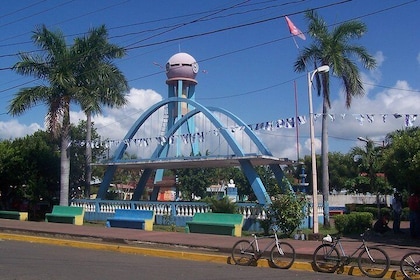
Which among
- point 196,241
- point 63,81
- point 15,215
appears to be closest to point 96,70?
point 63,81

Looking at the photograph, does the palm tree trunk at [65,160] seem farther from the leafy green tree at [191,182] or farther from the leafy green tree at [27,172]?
the leafy green tree at [191,182]

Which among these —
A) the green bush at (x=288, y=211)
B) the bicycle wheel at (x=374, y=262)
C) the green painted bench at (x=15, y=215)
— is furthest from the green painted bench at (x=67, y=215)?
the bicycle wheel at (x=374, y=262)

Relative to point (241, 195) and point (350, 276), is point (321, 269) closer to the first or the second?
point (350, 276)

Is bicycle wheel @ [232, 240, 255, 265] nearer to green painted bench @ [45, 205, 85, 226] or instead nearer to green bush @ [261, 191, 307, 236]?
green bush @ [261, 191, 307, 236]

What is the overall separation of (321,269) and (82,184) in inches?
1022

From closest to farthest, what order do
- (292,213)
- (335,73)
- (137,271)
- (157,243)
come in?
(137,271)
(157,243)
(292,213)
(335,73)

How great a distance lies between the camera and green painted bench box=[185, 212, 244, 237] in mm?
19547

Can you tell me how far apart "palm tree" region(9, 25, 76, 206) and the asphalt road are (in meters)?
12.3

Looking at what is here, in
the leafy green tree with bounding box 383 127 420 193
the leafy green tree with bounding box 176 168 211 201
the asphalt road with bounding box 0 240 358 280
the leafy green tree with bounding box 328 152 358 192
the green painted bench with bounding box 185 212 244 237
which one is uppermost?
the leafy green tree with bounding box 328 152 358 192

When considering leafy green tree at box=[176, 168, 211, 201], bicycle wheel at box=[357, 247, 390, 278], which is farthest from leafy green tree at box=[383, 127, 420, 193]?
leafy green tree at box=[176, 168, 211, 201]

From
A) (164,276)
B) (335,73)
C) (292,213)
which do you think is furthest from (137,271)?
(335,73)

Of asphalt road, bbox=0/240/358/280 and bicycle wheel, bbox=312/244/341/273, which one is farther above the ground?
bicycle wheel, bbox=312/244/341/273

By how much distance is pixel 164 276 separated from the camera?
10.4 m

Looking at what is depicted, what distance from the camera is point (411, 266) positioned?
34.6ft
